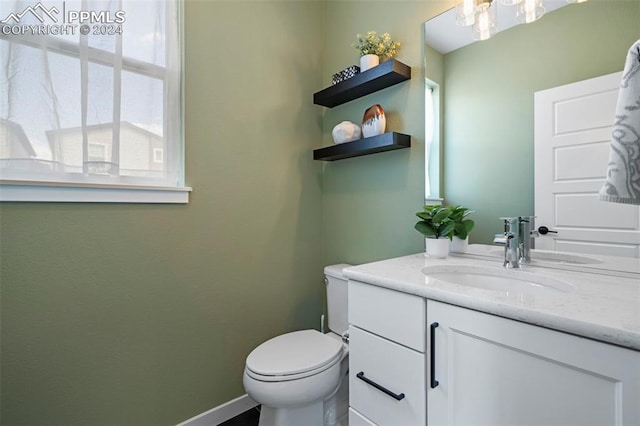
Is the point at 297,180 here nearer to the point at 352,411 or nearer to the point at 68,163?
the point at 68,163

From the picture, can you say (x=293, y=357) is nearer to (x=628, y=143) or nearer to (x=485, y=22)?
(x=628, y=143)

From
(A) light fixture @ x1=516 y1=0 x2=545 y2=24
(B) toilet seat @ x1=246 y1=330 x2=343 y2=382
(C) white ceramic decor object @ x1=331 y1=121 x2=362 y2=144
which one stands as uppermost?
(A) light fixture @ x1=516 y1=0 x2=545 y2=24

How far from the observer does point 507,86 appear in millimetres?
1153

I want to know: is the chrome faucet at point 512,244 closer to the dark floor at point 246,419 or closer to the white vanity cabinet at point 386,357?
the white vanity cabinet at point 386,357

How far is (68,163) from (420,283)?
133 centimetres

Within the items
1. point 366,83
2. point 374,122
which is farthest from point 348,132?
point 366,83

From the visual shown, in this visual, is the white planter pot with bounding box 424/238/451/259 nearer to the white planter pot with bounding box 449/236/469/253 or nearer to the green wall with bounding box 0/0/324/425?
the white planter pot with bounding box 449/236/469/253

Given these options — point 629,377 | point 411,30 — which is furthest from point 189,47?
point 629,377

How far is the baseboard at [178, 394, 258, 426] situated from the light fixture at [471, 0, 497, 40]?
206cm

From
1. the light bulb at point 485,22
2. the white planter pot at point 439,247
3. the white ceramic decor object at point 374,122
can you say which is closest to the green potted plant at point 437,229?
the white planter pot at point 439,247

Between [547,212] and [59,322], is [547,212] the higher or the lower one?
the higher one

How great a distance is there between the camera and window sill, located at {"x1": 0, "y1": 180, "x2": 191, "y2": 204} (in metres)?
0.99

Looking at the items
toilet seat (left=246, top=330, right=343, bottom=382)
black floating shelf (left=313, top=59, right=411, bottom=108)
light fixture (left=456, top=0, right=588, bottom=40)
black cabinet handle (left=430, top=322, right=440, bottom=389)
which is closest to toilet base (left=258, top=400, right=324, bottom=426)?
toilet seat (left=246, top=330, right=343, bottom=382)

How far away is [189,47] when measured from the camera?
4.49 ft
